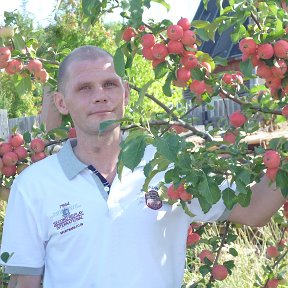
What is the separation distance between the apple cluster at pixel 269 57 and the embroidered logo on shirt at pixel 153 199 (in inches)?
21.1

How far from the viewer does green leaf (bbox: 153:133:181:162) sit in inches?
63.9

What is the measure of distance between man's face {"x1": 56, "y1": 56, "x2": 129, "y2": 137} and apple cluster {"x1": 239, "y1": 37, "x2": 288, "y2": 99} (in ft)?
1.60

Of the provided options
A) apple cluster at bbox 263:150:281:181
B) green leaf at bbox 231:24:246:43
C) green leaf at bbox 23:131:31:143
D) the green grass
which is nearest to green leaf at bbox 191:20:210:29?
green leaf at bbox 231:24:246:43

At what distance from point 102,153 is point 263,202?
0.59 meters

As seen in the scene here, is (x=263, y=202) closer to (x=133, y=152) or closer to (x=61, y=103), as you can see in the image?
(x=133, y=152)

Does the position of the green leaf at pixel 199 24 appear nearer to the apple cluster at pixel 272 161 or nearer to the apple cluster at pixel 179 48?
the apple cluster at pixel 179 48

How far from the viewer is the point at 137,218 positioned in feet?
7.02

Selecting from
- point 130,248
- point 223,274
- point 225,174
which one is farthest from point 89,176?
point 223,274

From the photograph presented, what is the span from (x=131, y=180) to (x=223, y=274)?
65 centimetres

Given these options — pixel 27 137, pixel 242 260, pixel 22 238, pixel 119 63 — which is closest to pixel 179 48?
pixel 119 63

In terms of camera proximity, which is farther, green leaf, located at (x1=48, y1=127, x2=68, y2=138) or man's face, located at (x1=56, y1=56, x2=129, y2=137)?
green leaf, located at (x1=48, y1=127, x2=68, y2=138)

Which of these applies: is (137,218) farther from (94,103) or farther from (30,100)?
(30,100)

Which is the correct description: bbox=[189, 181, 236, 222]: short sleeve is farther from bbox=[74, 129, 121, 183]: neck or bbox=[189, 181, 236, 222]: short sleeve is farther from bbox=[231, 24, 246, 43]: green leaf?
bbox=[231, 24, 246, 43]: green leaf

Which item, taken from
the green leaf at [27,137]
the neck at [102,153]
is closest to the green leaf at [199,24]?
the neck at [102,153]
